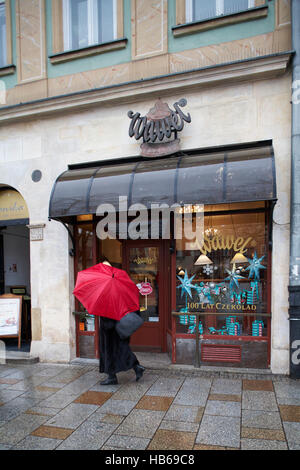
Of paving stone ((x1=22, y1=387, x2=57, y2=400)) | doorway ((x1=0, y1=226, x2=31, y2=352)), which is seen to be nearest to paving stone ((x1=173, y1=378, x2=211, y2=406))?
paving stone ((x1=22, y1=387, x2=57, y2=400))

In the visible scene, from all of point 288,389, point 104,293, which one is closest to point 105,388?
point 104,293

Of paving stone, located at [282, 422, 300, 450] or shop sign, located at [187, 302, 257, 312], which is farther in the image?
shop sign, located at [187, 302, 257, 312]

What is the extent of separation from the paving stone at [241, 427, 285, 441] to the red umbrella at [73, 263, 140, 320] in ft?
7.33

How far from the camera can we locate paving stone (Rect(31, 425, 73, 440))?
3.87 m

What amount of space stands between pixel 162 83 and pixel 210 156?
1.68m

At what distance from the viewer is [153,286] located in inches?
289

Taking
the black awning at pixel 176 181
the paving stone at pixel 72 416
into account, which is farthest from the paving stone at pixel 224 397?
the black awning at pixel 176 181

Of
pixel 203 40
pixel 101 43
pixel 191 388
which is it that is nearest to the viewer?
pixel 191 388

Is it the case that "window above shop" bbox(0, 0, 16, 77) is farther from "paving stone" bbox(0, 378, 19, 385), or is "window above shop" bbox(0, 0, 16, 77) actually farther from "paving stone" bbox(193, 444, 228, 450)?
"paving stone" bbox(193, 444, 228, 450)

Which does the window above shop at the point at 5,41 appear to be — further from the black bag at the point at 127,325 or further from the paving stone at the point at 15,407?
the paving stone at the point at 15,407

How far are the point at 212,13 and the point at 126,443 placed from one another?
23.2 feet

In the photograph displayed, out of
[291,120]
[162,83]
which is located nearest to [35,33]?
[162,83]

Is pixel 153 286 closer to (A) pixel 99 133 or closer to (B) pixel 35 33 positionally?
(A) pixel 99 133

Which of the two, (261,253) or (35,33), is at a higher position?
(35,33)
